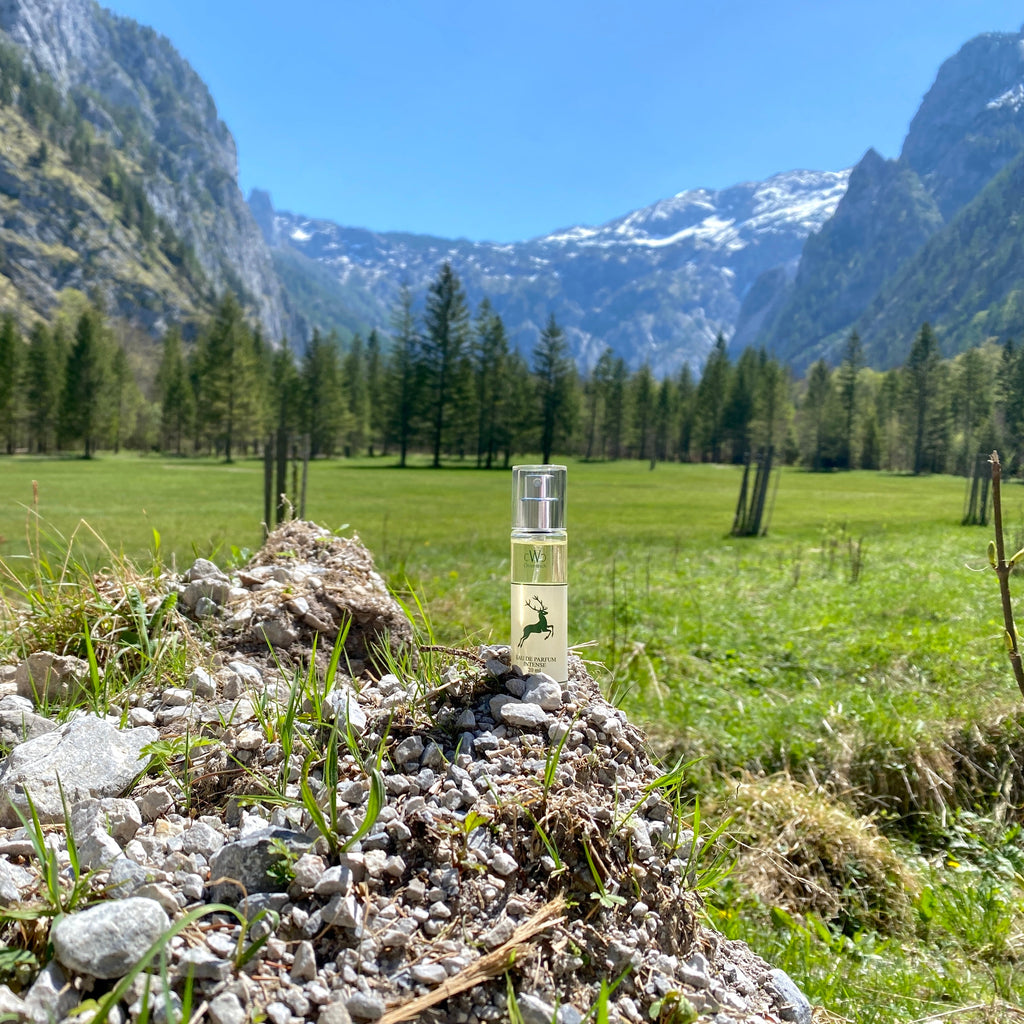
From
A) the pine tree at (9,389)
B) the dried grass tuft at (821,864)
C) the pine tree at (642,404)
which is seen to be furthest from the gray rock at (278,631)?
the pine tree at (642,404)

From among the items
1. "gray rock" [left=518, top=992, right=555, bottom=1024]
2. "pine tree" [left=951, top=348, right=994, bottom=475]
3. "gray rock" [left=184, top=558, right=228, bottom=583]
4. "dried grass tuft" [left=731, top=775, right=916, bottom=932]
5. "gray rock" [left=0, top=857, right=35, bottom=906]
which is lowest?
"dried grass tuft" [left=731, top=775, right=916, bottom=932]

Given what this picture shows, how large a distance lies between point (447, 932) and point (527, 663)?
83cm

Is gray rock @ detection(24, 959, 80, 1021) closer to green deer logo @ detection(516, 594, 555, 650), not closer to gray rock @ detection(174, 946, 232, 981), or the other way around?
gray rock @ detection(174, 946, 232, 981)

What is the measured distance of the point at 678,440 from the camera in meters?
74.9

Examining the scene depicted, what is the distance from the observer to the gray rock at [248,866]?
4.64 feet

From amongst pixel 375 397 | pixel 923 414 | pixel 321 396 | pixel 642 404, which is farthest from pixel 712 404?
pixel 923 414

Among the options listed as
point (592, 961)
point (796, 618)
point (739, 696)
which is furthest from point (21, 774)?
point (796, 618)

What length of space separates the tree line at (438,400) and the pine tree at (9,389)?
9cm

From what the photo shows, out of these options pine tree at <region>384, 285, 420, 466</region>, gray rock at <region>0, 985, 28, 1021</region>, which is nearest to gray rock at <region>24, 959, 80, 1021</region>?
gray rock at <region>0, 985, 28, 1021</region>

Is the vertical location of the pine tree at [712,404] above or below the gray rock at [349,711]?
above

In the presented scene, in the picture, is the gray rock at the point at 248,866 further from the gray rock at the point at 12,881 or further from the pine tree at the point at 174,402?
the pine tree at the point at 174,402

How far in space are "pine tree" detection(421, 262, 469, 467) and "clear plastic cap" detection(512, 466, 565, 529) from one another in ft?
167

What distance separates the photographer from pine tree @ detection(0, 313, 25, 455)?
4038 cm

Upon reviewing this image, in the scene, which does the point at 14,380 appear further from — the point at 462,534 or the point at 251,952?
the point at 251,952
